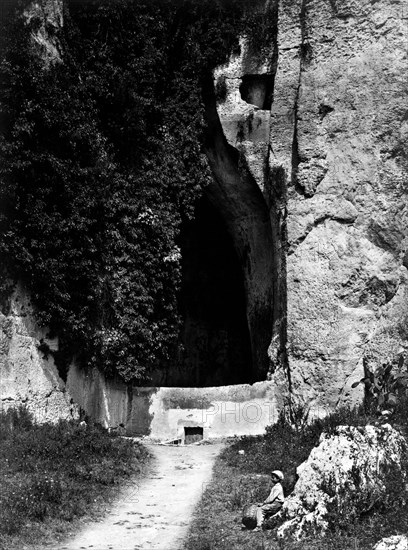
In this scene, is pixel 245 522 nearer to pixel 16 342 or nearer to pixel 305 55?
pixel 16 342

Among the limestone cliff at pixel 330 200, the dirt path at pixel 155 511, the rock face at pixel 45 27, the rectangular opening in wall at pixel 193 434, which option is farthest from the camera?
the rectangular opening in wall at pixel 193 434

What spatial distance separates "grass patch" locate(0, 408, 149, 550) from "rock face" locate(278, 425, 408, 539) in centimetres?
314

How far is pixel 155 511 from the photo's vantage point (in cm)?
1167

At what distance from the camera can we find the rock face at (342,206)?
17.2 metres

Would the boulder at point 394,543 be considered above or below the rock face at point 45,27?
below

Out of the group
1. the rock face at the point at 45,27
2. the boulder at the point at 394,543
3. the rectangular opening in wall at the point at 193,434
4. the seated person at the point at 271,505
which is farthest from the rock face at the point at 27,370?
the boulder at the point at 394,543

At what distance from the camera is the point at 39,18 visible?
688 inches

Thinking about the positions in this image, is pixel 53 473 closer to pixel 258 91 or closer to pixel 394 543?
pixel 394 543

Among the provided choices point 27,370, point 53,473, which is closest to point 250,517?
point 53,473

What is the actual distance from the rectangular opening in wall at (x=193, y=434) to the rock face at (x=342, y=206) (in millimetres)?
2230

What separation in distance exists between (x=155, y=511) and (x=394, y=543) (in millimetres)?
3976

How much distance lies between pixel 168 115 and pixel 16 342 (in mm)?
7026

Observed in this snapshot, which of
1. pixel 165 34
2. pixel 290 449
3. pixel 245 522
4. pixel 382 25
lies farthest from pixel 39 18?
pixel 245 522

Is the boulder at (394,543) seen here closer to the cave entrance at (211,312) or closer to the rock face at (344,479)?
the rock face at (344,479)
